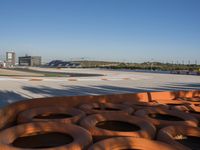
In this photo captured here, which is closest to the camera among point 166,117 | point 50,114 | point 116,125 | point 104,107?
point 116,125

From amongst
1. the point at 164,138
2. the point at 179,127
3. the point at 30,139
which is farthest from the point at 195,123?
the point at 30,139

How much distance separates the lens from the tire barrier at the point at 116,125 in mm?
5305

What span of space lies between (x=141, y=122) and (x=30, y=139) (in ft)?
8.24

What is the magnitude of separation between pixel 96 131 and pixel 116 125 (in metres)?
1.49

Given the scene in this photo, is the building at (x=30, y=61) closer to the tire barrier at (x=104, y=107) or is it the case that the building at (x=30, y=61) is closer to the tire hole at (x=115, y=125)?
the tire barrier at (x=104, y=107)

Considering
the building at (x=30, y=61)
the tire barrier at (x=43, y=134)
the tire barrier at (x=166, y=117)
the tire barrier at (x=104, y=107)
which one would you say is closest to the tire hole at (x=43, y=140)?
the tire barrier at (x=43, y=134)

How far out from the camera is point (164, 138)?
5039 millimetres

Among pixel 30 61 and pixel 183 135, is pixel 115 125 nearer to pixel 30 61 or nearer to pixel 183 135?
pixel 183 135

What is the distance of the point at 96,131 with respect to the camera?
5414 mm

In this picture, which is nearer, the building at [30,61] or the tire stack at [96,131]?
the tire stack at [96,131]

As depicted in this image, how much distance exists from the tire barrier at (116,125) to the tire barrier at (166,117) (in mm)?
445

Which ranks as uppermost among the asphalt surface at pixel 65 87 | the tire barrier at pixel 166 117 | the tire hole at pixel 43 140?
the tire barrier at pixel 166 117

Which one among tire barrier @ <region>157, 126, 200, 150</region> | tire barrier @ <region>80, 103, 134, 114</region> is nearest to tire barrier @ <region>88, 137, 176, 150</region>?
tire barrier @ <region>157, 126, 200, 150</region>

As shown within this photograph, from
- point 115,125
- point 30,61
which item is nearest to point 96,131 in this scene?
point 115,125
